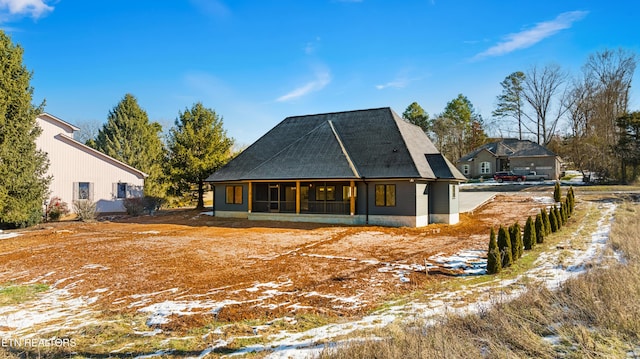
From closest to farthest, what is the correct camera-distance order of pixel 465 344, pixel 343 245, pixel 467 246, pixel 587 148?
pixel 465 344
pixel 467 246
pixel 343 245
pixel 587 148

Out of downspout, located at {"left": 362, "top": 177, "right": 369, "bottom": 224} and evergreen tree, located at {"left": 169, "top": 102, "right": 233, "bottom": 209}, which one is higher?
evergreen tree, located at {"left": 169, "top": 102, "right": 233, "bottom": 209}

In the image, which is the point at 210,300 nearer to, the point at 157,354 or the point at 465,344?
the point at 157,354

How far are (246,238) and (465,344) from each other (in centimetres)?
1157

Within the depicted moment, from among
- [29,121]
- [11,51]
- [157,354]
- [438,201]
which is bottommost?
[157,354]

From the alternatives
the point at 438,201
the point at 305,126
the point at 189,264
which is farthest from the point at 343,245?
the point at 305,126

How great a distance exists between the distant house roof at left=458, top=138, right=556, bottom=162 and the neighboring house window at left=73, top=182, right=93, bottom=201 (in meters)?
42.3

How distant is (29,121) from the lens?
18328 mm

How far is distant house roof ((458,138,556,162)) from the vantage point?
43.1m

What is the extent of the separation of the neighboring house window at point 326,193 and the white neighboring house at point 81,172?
1395cm

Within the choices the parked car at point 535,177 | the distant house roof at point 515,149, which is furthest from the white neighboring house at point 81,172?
the distant house roof at point 515,149

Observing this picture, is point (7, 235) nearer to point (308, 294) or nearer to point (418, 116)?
point (308, 294)

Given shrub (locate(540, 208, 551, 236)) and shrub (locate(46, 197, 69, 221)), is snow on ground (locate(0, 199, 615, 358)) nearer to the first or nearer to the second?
shrub (locate(540, 208, 551, 236))

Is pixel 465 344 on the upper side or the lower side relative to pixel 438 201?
lower

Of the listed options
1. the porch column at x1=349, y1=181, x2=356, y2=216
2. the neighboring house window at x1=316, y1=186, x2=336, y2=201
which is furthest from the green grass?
the neighboring house window at x1=316, y1=186, x2=336, y2=201
